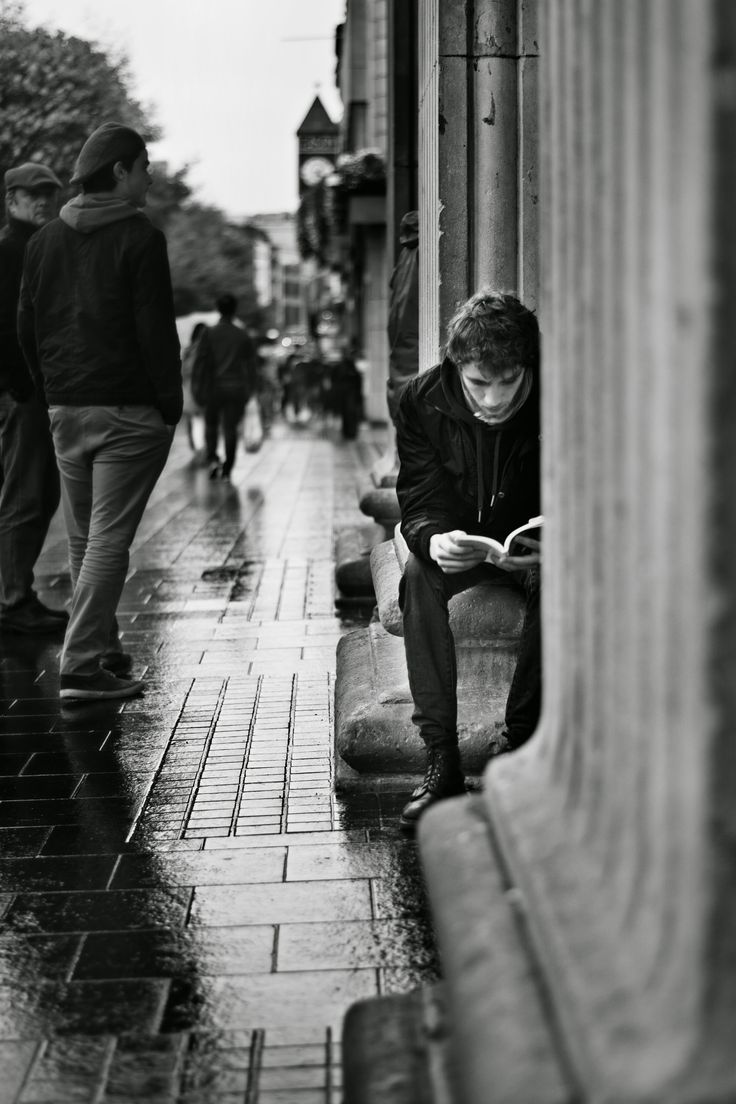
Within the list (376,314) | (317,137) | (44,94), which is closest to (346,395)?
(376,314)

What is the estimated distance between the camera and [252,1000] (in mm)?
3113

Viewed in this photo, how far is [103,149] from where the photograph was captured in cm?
592

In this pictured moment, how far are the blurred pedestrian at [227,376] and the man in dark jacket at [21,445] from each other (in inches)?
371

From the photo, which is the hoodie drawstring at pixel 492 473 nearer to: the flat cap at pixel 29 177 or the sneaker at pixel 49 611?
the sneaker at pixel 49 611

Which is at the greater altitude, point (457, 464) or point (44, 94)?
point (44, 94)

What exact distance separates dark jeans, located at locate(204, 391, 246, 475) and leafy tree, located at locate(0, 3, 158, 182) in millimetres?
7051

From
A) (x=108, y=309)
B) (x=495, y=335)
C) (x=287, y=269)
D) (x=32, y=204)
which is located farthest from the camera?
(x=287, y=269)

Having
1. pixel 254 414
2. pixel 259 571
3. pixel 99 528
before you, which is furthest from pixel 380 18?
pixel 99 528

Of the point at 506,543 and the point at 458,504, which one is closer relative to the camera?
the point at 506,543

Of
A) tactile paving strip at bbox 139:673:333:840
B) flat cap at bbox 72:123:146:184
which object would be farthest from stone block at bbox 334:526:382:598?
flat cap at bbox 72:123:146:184

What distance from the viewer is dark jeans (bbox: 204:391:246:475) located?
16797 mm

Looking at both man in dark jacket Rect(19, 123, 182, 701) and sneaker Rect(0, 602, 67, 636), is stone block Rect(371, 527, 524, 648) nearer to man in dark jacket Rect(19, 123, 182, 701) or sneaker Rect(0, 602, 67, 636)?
man in dark jacket Rect(19, 123, 182, 701)

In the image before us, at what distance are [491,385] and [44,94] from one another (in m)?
20.7

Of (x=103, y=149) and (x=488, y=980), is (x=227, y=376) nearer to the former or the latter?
(x=103, y=149)
